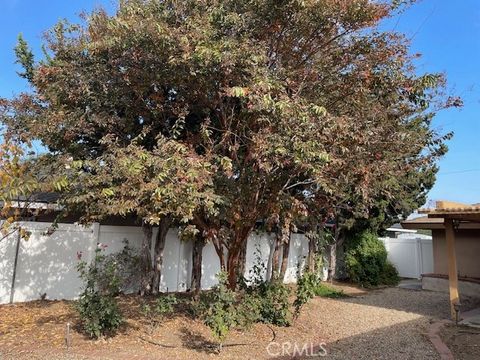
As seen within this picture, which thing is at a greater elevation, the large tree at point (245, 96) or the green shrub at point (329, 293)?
the large tree at point (245, 96)

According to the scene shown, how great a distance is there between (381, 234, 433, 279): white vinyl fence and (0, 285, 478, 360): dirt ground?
9402 mm

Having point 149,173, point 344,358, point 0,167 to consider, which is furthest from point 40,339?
point 344,358

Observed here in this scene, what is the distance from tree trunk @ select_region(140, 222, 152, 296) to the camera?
10.5 metres

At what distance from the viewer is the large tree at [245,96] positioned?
6387 millimetres

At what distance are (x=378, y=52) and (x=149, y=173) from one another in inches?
180

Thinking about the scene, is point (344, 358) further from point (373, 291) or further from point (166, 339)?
point (373, 291)

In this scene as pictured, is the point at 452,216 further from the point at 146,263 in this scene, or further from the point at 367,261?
the point at 367,261

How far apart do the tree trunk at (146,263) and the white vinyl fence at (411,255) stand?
11892mm

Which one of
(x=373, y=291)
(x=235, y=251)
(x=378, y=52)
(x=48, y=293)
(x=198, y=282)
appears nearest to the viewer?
(x=378, y=52)

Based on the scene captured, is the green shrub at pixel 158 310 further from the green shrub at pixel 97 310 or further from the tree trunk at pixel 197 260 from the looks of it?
the tree trunk at pixel 197 260

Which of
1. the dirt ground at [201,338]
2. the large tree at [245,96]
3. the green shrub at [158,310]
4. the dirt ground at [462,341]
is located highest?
the large tree at [245,96]

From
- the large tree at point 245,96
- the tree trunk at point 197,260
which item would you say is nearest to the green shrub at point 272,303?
the large tree at point 245,96

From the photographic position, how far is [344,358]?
20.5ft

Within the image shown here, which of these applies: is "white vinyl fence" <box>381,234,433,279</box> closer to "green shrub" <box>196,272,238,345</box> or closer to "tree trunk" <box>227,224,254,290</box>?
"tree trunk" <box>227,224,254,290</box>
